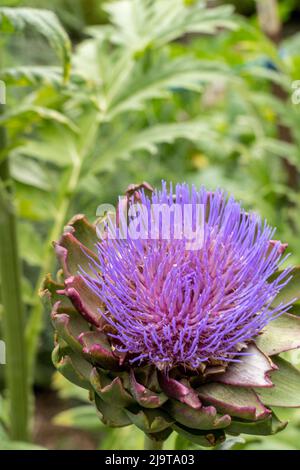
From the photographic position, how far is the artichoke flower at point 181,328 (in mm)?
534

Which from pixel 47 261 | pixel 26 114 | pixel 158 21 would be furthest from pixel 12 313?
pixel 158 21

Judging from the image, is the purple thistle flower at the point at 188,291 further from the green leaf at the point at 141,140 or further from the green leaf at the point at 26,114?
the green leaf at the point at 141,140

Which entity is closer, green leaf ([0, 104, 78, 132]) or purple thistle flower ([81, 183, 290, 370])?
purple thistle flower ([81, 183, 290, 370])

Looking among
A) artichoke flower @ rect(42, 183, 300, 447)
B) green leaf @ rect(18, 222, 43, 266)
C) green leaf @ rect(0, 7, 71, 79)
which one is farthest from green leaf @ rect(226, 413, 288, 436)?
green leaf @ rect(18, 222, 43, 266)

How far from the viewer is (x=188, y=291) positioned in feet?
1.86

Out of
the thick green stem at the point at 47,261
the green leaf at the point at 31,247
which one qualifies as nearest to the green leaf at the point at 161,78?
the thick green stem at the point at 47,261

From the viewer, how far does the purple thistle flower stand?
0.55 m

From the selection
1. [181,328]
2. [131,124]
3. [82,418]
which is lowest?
[82,418]

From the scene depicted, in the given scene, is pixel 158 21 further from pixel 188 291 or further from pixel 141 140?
pixel 188 291

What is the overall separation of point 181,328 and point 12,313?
0.38 metres

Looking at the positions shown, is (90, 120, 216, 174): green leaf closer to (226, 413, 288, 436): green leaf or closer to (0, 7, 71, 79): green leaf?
(0, 7, 71, 79): green leaf

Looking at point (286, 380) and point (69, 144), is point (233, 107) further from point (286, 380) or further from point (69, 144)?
point (286, 380)

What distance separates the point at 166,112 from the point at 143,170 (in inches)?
5.5

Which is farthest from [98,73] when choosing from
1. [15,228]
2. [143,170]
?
[143,170]
